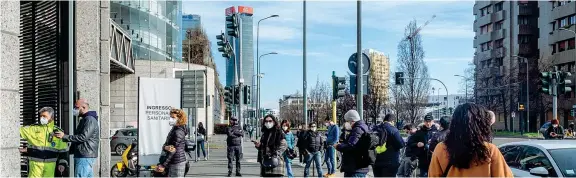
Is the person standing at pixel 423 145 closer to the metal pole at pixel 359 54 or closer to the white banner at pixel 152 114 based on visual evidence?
the metal pole at pixel 359 54

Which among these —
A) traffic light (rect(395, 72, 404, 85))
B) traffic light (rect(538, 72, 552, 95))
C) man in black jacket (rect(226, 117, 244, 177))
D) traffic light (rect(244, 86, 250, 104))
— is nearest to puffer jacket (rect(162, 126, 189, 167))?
man in black jacket (rect(226, 117, 244, 177))

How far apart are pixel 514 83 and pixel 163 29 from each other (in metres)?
38.0

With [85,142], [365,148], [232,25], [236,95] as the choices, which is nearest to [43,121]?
[85,142]

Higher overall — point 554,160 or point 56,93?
point 56,93

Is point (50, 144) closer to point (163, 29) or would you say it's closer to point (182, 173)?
point (182, 173)

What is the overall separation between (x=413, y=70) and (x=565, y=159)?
30862mm

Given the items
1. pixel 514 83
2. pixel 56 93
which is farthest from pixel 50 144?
pixel 514 83

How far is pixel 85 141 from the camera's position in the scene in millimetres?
10039

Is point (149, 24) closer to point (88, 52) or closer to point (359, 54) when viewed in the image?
point (88, 52)

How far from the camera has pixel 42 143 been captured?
9.43 meters

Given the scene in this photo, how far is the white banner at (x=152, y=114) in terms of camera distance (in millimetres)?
13391

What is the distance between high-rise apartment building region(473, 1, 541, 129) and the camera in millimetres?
73144

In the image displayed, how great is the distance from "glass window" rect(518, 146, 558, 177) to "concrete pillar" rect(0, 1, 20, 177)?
660cm

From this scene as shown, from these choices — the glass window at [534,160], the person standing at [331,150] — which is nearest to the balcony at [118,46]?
the person standing at [331,150]
